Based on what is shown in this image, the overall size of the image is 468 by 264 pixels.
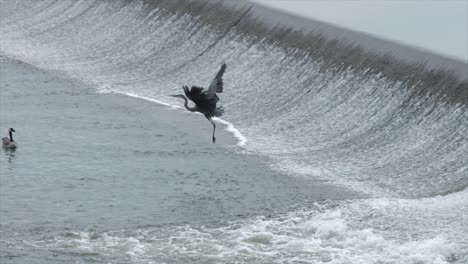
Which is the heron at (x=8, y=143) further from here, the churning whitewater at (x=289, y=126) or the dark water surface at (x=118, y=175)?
the churning whitewater at (x=289, y=126)

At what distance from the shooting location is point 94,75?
31.3 m

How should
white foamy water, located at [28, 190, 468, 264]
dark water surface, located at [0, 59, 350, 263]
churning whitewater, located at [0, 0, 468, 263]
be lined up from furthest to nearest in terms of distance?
1. dark water surface, located at [0, 59, 350, 263]
2. churning whitewater, located at [0, 0, 468, 263]
3. white foamy water, located at [28, 190, 468, 264]

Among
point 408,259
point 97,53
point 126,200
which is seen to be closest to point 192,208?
point 126,200

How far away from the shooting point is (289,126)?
25500 mm

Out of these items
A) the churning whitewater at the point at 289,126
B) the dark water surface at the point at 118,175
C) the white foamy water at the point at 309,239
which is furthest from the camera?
the dark water surface at the point at 118,175

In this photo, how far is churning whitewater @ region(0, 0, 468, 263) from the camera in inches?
745

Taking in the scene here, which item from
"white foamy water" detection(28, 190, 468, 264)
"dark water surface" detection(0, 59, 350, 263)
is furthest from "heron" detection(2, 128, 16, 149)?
"white foamy water" detection(28, 190, 468, 264)

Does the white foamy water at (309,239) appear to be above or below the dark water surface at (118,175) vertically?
below

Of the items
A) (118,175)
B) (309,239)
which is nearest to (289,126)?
(118,175)

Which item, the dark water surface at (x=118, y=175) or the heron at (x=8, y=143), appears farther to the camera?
the heron at (x=8, y=143)

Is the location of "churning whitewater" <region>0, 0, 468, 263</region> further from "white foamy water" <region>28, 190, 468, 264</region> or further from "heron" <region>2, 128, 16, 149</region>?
"heron" <region>2, 128, 16, 149</region>

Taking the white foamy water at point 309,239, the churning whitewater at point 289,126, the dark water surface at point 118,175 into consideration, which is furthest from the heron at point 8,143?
the white foamy water at point 309,239

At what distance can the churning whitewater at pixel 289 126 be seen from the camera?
18.9 meters

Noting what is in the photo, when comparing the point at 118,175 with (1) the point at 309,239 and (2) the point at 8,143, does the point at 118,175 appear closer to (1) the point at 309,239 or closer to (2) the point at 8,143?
(2) the point at 8,143
